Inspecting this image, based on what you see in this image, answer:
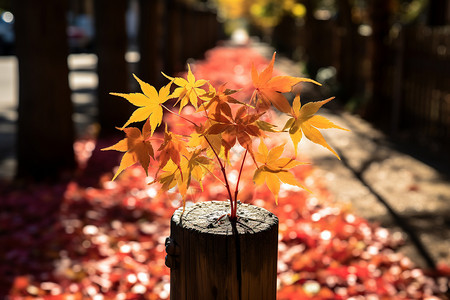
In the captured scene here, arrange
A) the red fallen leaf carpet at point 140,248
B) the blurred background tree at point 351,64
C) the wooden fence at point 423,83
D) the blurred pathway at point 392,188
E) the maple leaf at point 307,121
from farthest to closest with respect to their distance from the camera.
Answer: the wooden fence at point 423,83, the blurred background tree at point 351,64, the blurred pathway at point 392,188, the red fallen leaf carpet at point 140,248, the maple leaf at point 307,121

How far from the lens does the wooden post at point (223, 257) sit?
1.98 m

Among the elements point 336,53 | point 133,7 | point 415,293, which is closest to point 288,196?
point 415,293

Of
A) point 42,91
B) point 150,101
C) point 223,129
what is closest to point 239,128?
point 223,129

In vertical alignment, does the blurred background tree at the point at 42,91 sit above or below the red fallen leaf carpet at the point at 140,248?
above

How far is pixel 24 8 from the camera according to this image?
249 inches

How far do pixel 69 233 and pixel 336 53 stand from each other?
10711mm

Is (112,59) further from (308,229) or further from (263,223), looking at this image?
(263,223)

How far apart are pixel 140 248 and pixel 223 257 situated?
2913mm

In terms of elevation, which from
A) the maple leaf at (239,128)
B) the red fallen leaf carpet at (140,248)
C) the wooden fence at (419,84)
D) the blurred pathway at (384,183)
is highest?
the maple leaf at (239,128)

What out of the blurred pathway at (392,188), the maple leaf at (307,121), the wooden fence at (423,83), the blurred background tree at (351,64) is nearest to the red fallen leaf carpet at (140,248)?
the blurred pathway at (392,188)

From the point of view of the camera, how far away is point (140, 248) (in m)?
4.77

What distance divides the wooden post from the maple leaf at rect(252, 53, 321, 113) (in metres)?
0.44

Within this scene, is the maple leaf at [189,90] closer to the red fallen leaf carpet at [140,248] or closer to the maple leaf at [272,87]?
the maple leaf at [272,87]

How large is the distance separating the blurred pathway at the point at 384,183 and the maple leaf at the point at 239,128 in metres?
3.15
